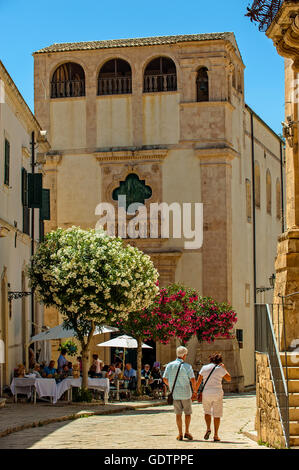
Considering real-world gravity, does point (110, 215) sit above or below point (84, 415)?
above

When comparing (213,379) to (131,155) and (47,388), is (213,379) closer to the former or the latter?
(47,388)

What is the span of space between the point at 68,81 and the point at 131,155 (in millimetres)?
4423

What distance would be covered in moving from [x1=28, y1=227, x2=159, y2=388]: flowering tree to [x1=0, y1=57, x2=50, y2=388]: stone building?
1302 millimetres

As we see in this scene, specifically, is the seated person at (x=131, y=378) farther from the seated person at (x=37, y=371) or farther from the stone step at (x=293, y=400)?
the stone step at (x=293, y=400)

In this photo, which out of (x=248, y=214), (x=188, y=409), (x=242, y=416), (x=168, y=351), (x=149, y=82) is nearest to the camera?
(x=188, y=409)

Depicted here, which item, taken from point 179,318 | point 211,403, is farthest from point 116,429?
point 179,318

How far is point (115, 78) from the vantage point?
40.7 metres

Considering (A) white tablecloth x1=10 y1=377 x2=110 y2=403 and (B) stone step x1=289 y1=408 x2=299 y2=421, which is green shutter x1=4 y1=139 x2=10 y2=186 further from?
(B) stone step x1=289 y1=408 x2=299 y2=421

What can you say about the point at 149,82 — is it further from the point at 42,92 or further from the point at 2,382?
the point at 2,382

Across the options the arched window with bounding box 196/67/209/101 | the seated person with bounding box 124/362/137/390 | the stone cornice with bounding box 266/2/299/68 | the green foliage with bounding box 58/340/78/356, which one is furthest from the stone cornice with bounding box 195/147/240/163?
the stone cornice with bounding box 266/2/299/68

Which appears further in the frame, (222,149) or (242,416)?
(222,149)

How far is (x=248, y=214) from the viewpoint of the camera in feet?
143

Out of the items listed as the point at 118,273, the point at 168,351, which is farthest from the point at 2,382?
the point at 168,351

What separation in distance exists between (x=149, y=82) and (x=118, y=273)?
1801 cm
